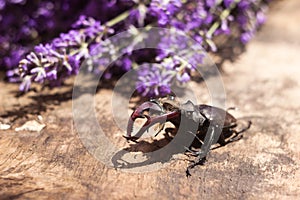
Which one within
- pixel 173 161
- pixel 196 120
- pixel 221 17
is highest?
pixel 221 17

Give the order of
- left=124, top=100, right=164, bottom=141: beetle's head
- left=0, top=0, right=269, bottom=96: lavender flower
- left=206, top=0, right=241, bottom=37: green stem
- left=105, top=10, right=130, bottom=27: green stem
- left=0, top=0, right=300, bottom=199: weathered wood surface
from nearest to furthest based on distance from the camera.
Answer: left=0, top=0, right=300, bottom=199: weathered wood surface → left=124, top=100, right=164, bottom=141: beetle's head → left=0, top=0, right=269, bottom=96: lavender flower → left=105, top=10, right=130, bottom=27: green stem → left=206, top=0, right=241, bottom=37: green stem

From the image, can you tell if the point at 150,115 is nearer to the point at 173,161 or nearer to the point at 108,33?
the point at 173,161

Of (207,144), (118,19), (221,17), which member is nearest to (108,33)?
(118,19)

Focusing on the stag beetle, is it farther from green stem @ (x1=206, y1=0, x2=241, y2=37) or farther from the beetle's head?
green stem @ (x1=206, y1=0, x2=241, y2=37)

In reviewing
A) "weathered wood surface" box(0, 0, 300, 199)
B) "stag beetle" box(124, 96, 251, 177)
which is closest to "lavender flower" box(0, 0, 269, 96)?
"weathered wood surface" box(0, 0, 300, 199)

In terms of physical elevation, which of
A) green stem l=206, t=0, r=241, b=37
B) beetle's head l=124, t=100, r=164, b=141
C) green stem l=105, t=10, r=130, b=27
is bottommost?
beetle's head l=124, t=100, r=164, b=141

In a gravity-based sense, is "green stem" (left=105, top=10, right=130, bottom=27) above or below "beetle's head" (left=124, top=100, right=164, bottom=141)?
above

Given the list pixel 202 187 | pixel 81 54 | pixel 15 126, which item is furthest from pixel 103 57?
pixel 202 187
